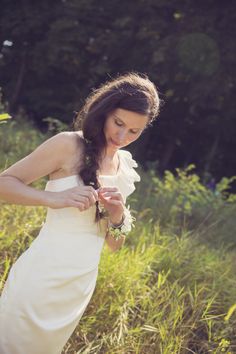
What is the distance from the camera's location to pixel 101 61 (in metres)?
14.0

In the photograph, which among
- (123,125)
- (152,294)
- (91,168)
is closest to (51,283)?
(91,168)

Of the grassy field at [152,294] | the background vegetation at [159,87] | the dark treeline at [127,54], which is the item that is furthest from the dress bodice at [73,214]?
the dark treeline at [127,54]

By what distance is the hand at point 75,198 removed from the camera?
2.14 metres

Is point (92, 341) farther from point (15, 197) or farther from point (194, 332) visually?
point (15, 197)

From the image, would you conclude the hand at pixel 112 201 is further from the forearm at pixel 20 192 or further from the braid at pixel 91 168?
the forearm at pixel 20 192

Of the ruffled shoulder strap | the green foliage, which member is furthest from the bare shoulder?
the green foliage

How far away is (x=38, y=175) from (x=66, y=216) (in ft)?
0.78

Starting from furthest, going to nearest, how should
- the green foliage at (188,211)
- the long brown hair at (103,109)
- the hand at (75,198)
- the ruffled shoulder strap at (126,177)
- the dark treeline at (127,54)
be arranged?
the dark treeline at (127,54), the green foliage at (188,211), the ruffled shoulder strap at (126,177), the long brown hair at (103,109), the hand at (75,198)

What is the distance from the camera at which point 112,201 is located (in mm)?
2293

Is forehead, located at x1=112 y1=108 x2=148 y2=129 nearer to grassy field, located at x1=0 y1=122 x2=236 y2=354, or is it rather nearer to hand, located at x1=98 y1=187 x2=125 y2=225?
hand, located at x1=98 y1=187 x2=125 y2=225

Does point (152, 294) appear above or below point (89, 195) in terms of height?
below

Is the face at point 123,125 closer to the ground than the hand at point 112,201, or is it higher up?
A: higher up

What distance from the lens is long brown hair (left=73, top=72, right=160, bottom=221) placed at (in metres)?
2.36

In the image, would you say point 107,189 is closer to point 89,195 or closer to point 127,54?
point 89,195
